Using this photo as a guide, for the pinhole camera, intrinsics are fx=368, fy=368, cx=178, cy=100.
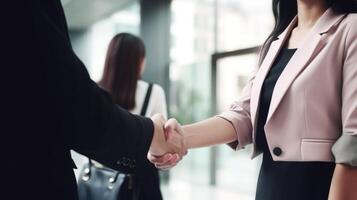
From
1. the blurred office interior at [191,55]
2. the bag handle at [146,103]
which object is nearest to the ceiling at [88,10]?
the blurred office interior at [191,55]

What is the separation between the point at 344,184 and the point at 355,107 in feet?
0.59

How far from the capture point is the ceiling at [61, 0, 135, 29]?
414cm

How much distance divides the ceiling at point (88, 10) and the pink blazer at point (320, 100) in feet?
11.7

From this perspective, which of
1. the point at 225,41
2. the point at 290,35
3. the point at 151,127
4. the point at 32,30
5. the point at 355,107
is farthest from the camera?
the point at 225,41

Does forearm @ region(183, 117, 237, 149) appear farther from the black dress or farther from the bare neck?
the bare neck

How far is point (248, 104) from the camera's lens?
4.02 ft

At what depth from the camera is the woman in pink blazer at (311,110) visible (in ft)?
2.81

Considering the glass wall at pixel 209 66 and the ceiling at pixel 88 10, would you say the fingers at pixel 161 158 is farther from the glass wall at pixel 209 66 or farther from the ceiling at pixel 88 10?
the ceiling at pixel 88 10

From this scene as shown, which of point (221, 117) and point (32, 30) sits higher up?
point (32, 30)

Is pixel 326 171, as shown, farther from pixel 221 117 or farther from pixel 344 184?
pixel 221 117

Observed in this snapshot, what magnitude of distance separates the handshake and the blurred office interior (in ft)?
8.38

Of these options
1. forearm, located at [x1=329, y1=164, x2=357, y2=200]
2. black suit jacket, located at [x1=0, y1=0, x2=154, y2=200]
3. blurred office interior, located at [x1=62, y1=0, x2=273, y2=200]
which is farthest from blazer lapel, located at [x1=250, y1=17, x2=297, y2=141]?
blurred office interior, located at [x1=62, y1=0, x2=273, y2=200]

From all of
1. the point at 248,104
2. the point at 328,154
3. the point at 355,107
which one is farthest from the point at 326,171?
the point at 248,104

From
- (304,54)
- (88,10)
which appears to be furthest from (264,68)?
(88,10)
